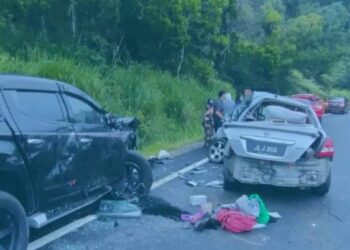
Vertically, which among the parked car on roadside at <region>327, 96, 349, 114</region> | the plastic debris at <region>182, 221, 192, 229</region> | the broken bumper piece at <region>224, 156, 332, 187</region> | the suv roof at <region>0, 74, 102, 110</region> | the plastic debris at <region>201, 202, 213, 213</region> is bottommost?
the parked car on roadside at <region>327, 96, 349, 114</region>

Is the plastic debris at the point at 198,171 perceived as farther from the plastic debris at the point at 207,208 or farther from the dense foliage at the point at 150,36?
the dense foliage at the point at 150,36

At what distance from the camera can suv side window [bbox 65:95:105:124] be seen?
7411 mm

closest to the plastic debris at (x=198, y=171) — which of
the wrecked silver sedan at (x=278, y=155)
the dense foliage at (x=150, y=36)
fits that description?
the wrecked silver sedan at (x=278, y=155)

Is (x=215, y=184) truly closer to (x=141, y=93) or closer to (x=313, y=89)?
(x=141, y=93)

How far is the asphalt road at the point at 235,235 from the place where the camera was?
7.08 m

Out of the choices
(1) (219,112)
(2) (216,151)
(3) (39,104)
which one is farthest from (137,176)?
(1) (219,112)

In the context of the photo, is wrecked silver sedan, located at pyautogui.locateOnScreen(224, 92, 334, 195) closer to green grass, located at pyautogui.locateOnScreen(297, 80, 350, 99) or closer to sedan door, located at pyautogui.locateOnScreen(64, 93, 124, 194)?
sedan door, located at pyautogui.locateOnScreen(64, 93, 124, 194)

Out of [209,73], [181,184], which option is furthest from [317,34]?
[181,184]

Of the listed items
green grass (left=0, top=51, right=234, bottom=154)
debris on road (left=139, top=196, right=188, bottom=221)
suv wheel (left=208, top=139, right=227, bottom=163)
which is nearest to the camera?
debris on road (left=139, top=196, right=188, bottom=221)

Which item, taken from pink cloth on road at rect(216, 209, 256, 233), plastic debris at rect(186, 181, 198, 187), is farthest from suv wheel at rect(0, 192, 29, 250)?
plastic debris at rect(186, 181, 198, 187)

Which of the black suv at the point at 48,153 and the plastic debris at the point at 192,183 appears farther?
the plastic debris at the point at 192,183

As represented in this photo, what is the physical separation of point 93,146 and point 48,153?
114 centimetres

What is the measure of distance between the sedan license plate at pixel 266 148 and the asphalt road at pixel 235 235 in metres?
0.77

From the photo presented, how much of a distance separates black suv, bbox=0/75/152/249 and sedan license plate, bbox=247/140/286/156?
214cm
